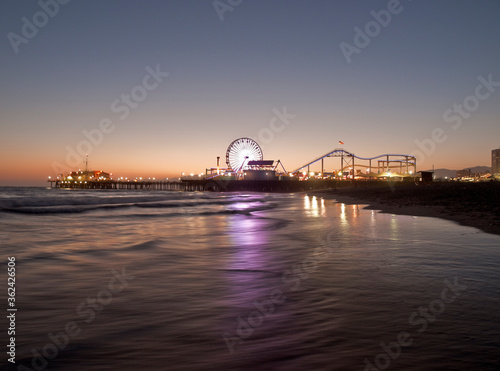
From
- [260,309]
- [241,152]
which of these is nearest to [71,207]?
[260,309]

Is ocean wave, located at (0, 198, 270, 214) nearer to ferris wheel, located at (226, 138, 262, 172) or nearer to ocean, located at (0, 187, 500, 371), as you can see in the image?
ocean, located at (0, 187, 500, 371)

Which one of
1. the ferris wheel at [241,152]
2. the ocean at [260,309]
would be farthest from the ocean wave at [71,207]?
the ferris wheel at [241,152]

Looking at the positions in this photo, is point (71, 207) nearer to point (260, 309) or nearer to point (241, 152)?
point (260, 309)

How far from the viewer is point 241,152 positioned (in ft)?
466

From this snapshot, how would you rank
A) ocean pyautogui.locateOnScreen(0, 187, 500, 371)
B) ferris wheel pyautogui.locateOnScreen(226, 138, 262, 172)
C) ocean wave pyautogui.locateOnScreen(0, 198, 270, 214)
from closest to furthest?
ocean pyautogui.locateOnScreen(0, 187, 500, 371), ocean wave pyautogui.locateOnScreen(0, 198, 270, 214), ferris wheel pyautogui.locateOnScreen(226, 138, 262, 172)

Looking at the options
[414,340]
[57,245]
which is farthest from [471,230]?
[57,245]

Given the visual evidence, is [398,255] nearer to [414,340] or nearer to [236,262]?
[236,262]

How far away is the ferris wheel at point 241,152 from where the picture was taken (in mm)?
140125

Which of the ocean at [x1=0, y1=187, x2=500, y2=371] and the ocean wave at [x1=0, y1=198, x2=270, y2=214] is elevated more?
the ocean wave at [x1=0, y1=198, x2=270, y2=214]

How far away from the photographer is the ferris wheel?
140 meters

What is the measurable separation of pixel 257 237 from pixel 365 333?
10.7m

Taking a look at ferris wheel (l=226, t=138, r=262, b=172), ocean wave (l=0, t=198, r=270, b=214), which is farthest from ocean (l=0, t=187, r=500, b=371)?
ferris wheel (l=226, t=138, r=262, b=172)

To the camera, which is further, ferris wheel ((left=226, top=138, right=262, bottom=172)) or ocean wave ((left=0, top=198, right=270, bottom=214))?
ferris wheel ((left=226, top=138, right=262, bottom=172))

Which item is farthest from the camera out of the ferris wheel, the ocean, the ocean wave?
the ferris wheel
